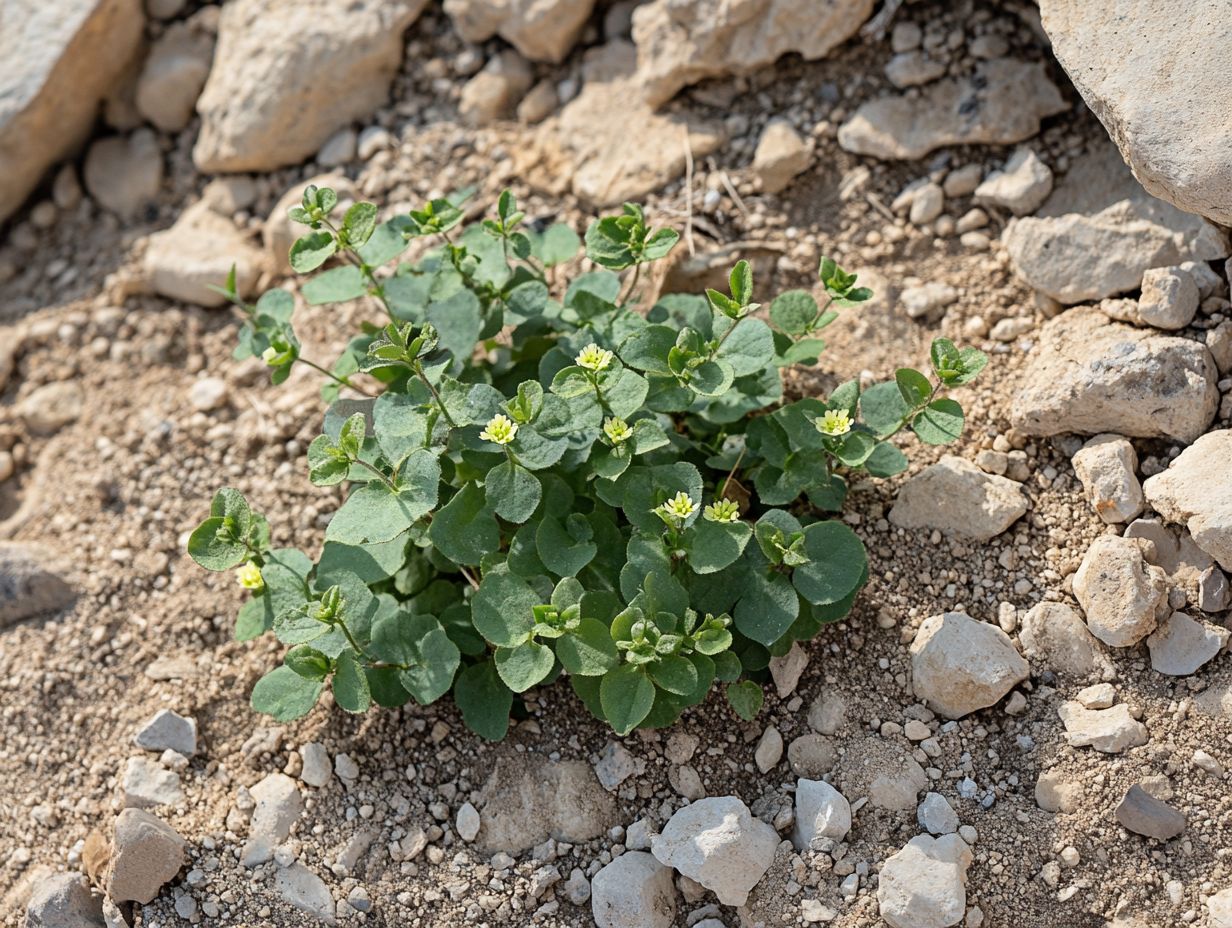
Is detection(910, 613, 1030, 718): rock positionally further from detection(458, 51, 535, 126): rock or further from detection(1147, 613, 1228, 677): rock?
detection(458, 51, 535, 126): rock

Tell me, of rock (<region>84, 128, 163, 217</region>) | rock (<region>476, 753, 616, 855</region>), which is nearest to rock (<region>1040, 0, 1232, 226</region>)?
rock (<region>476, 753, 616, 855</region>)

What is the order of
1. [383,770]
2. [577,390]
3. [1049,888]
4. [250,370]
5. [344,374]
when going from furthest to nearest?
[250,370] < [344,374] < [383,770] < [577,390] < [1049,888]

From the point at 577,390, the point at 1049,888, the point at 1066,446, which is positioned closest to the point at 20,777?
the point at 577,390

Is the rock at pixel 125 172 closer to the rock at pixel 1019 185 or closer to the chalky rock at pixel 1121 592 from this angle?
the rock at pixel 1019 185

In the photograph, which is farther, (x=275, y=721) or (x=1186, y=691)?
(x=275, y=721)

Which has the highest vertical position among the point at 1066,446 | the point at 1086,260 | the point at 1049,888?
the point at 1086,260

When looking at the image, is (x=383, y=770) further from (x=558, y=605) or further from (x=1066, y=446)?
(x=1066, y=446)

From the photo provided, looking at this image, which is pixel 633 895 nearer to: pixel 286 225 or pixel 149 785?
pixel 149 785

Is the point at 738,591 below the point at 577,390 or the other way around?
below
